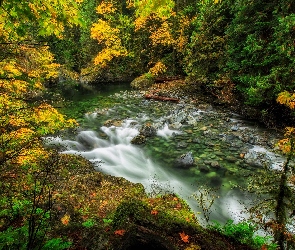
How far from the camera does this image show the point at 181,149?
1136 cm

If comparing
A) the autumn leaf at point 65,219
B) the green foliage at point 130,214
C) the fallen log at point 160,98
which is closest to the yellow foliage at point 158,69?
the fallen log at point 160,98

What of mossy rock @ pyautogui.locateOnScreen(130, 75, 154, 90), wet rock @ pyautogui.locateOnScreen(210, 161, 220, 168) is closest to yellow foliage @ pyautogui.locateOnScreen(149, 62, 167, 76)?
mossy rock @ pyautogui.locateOnScreen(130, 75, 154, 90)

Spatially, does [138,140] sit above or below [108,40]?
below

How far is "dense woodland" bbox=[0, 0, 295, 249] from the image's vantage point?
3537 millimetres

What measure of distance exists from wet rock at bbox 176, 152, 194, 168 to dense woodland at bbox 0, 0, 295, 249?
3.70 meters

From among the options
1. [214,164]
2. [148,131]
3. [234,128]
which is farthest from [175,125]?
[214,164]

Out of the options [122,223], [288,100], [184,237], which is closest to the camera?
[184,237]

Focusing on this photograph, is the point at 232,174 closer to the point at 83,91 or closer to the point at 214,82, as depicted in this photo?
the point at 214,82

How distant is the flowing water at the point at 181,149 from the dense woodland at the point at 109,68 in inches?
54.8

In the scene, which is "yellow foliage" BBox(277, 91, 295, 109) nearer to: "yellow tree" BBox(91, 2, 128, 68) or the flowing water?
the flowing water

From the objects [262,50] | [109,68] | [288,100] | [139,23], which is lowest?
[109,68]

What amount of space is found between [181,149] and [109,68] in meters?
21.0

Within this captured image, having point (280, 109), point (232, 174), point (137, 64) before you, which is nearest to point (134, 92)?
point (137, 64)

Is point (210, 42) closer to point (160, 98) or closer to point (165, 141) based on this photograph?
point (160, 98)
